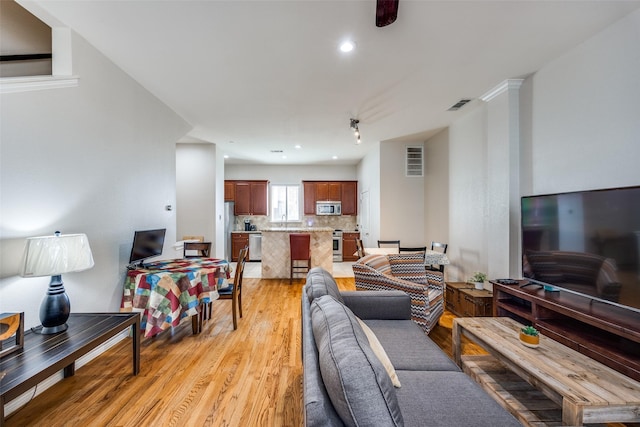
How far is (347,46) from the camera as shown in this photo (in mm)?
2314

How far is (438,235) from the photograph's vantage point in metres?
4.95

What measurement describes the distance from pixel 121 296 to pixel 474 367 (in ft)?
10.9

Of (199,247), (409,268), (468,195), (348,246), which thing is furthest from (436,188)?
(199,247)

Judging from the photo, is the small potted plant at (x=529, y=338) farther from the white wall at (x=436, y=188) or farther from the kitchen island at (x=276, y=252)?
the kitchen island at (x=276, y=252)

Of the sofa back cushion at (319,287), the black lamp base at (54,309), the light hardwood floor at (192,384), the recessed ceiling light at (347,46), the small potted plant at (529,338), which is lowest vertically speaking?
the light hardwood floor at (192,384)

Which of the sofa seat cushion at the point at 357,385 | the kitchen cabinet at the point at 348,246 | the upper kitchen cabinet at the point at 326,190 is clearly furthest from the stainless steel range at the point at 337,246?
the sofa seat cushion at the point at 357,385

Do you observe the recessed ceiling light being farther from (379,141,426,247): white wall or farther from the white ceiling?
(379,141,426,247): white wall

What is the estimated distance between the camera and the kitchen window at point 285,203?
8.01 m

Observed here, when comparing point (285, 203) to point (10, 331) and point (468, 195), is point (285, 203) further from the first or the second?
point (10, 331)

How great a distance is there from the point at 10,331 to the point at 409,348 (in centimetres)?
242

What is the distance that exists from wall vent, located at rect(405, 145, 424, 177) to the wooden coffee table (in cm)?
399

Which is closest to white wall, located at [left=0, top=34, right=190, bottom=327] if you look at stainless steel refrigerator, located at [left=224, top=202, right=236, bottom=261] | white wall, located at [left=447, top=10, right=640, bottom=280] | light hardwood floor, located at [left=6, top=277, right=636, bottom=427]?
light hardwood floor, located at [left=6, top=277, right=636, bottom=427]

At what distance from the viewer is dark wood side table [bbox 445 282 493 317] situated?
9.89 feet

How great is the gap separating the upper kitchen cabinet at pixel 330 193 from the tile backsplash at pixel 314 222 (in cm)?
27
